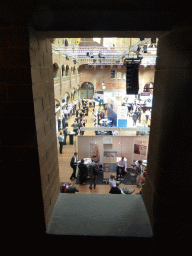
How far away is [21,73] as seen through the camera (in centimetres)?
100

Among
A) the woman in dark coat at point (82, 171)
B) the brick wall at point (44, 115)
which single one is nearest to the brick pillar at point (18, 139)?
the brick wall at point (44, 115)

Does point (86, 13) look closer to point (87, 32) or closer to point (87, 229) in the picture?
point (87, 32)

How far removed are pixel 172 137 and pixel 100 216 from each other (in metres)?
0.81

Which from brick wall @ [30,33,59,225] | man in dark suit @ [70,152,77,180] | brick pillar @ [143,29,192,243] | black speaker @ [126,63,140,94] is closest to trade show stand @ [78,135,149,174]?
man in dark suit @ [70,152,77,180]

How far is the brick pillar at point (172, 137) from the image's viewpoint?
0.97 m

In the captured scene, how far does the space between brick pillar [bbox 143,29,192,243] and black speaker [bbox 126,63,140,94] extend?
15.9ft

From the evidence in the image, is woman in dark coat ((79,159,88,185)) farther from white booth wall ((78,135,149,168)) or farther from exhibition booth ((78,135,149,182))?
white booth wall ((78,135,149,168))

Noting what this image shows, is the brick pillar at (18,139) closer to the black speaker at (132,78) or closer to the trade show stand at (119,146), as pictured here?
the black speaker at (132,78)

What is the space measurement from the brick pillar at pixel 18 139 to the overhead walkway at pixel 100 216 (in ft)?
0.61

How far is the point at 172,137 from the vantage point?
3.47 ft

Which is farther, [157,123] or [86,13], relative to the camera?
[157,123]

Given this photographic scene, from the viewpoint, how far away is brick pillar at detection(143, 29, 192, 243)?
3.18ft

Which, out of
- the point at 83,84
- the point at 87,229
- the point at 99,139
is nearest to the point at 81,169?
the point at 99,139

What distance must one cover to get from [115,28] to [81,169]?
6.33m
